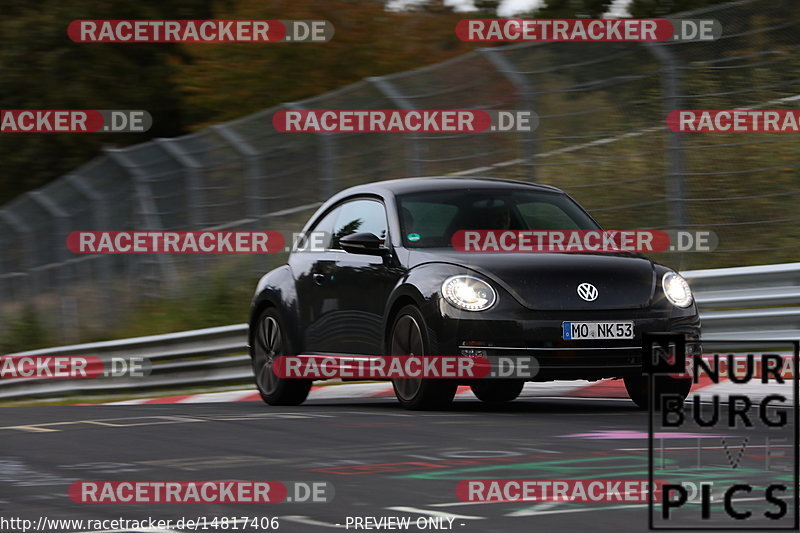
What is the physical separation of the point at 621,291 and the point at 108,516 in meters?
4.57

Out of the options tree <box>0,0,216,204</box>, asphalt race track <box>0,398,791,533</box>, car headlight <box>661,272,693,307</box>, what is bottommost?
asphalt race track <box>0,398,791,533</box>

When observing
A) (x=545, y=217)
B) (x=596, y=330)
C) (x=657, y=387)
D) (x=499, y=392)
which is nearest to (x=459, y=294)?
(x=596, y=330)

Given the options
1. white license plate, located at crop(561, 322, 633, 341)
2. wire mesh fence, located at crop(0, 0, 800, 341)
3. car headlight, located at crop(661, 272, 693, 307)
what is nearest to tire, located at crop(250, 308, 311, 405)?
white license plate, located at crop(561, 322, 633, 341)

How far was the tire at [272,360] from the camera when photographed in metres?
11.6

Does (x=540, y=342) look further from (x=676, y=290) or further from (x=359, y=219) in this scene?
(x=359, y=219)

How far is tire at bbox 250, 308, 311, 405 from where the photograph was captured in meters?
11.6

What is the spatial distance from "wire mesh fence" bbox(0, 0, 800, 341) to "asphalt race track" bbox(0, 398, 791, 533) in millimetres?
3428

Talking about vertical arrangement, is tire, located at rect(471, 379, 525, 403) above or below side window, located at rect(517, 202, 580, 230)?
below

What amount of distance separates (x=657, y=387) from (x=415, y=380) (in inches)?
68.1

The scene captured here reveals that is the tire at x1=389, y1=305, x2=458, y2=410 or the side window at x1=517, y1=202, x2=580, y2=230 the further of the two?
the side window at x1=517, y1=202, x2=580, y2=230

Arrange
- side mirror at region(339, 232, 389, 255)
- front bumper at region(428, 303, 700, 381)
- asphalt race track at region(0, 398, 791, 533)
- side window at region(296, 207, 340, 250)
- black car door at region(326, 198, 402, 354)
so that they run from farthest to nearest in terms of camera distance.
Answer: side window at region(296, 207, 340, 250) → black car door at region(326, 198, 402, 354) → side mirror at region(339, 232, 389, 255) → front bumper at region(428, 303, 700, 381) → asphalt race track at region(0, 398, 791, 533)

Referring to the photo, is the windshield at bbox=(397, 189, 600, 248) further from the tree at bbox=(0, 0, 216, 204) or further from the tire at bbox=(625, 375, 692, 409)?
the tree at bbox=(0, 0, 216, 204)

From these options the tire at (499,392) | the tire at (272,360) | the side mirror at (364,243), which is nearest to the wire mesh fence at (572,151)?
the tire at (499,392)

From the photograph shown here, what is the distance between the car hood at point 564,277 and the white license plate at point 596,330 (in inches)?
4.0
